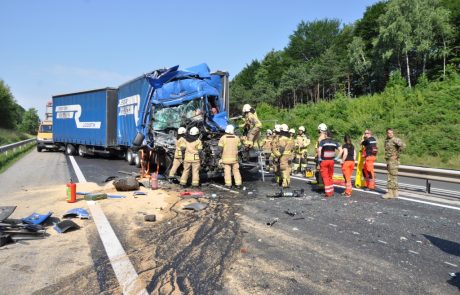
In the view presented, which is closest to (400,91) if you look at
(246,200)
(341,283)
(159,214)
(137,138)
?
(137,138)

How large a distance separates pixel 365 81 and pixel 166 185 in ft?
154

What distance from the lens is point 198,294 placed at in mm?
3656

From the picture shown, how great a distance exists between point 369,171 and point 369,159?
32 cm

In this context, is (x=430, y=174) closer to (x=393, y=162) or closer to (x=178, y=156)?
(x=393, y=162)

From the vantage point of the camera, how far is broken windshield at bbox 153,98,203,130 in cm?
Result: 1151

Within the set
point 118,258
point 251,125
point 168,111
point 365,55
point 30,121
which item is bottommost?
point 118,258

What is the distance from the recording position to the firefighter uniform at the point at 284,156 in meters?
10.2

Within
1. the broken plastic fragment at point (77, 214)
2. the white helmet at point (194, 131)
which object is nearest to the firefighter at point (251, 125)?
the white helmet at point (194, 131)

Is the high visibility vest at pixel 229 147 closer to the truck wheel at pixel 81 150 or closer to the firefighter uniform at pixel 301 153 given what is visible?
the firefighter uniform at pixel 301 153

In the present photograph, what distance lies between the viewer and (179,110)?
12117 mm

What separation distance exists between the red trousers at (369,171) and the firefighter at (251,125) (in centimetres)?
308

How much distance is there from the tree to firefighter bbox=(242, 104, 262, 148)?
3523 inches

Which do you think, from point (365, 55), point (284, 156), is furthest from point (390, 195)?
point (365, 55)

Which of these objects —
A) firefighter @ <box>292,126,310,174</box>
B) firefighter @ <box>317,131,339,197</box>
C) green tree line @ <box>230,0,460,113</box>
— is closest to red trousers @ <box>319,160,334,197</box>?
firefighter @ <box>317,131,339,197</box>
